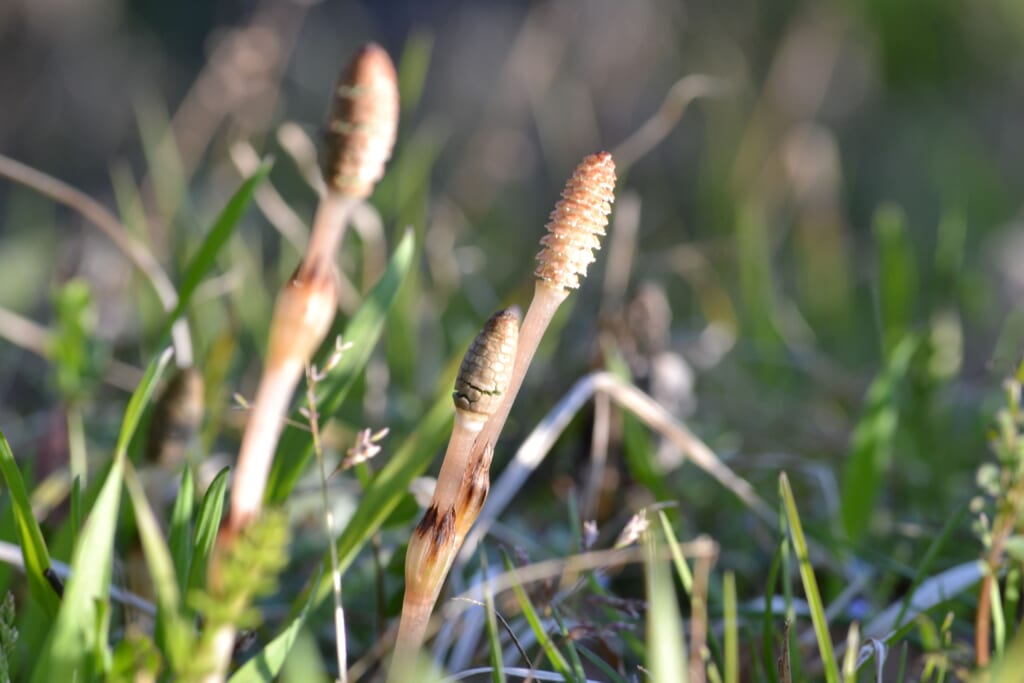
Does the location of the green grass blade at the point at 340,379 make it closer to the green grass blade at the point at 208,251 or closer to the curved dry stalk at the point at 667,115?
the green grass blade at the point at 208,251

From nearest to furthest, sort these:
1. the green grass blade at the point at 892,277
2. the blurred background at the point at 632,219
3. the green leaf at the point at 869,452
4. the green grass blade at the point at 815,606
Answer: the green grass blade at the point at 815,606 < the green leaf at the point at 869,452 < the blurred background at the point at 632,219 < the green grass blade at the point at 892,277

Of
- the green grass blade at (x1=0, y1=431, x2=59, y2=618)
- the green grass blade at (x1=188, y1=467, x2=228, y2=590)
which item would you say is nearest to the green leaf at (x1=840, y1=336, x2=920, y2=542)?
the green grass blade at (x1=188, y1=467, x2=228, y2=590)

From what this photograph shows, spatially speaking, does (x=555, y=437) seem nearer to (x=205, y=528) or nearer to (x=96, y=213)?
(x=205, y=528)

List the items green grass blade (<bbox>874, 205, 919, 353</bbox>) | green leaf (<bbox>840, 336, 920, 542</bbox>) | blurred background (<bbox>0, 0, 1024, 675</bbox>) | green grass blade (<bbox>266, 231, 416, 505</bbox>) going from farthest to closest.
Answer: green grass blade (<bbox>874, 205, 919, 353</bbox>)
blurred background (<bbox>0, 0, 1024, 675</bbox>)
green leaf (<bbox>840, 336, 920, 542</bbox>)
green grass blade (<bbox>266, 231, 416, 505</bbox>)

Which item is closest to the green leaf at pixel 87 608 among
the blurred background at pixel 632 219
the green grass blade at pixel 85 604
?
the green grass blade at pixel 85 604

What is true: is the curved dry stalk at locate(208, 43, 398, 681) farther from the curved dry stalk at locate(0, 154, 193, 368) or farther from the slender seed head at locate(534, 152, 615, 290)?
the curved dry stalk at locate(0, 154, 193, 368)

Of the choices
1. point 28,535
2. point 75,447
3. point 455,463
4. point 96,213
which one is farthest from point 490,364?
point 96,213

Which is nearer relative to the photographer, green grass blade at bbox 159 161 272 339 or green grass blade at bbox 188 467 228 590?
green grass blade at bbox 188 467 228 590
